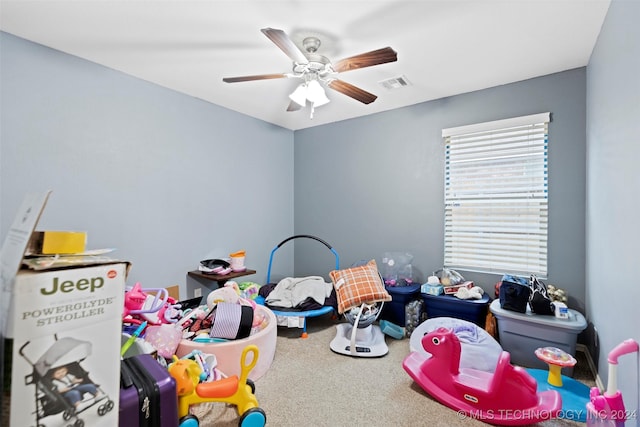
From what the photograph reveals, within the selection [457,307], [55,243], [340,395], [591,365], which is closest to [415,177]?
[457,307]

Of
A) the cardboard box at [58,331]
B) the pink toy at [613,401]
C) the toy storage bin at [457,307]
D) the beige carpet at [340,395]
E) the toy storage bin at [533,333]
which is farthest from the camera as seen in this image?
the toy storage bin at [457,307]

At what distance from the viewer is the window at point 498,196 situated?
103 inches

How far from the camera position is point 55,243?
76 cm

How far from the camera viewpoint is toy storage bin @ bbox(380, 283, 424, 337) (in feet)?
9.31

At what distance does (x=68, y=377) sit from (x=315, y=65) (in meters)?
2.03

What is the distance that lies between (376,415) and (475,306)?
1.37m

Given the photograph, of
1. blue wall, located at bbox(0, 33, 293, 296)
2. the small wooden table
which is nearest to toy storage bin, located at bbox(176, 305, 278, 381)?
the small wooden table

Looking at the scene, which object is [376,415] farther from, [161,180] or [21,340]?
[161,180]

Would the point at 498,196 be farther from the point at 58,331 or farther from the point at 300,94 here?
the point at 58,331

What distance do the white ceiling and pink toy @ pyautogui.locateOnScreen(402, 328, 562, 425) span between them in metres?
1.97

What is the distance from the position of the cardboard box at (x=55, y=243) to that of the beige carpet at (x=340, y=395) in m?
1.37

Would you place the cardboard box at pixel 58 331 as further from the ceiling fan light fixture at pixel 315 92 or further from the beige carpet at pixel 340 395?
the ceiling fan light fixture at pixel 315 92

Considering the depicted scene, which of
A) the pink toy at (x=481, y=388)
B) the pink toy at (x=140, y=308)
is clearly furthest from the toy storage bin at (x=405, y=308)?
the pink toy at (x=140, y=308)

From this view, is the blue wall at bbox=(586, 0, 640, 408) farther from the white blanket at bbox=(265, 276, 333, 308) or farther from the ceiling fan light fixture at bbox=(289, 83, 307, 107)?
the white blanket at bbox=(265, 276, 333, 308)
